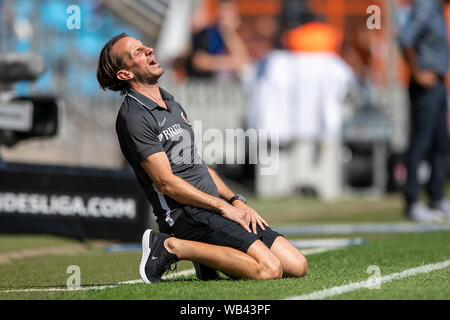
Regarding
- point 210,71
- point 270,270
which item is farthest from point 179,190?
point 210,71

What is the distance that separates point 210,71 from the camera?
17062 mm

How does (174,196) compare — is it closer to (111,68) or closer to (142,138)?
(142,138)

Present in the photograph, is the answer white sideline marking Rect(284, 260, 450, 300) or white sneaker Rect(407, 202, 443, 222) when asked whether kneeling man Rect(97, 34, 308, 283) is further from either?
white sneaker Rect(407, 202, 443, 222)

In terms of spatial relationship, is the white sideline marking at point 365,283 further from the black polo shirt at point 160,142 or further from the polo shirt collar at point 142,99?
the polo shirt collar at point 142,99

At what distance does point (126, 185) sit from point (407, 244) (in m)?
2.87

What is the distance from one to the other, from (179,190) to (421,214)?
5611 millimetres

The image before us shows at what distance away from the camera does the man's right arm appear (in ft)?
18.9

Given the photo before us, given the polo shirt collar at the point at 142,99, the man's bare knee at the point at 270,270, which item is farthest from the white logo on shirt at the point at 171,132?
the man's bare knee at the point at 270,270

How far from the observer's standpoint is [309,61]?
48.9 ft

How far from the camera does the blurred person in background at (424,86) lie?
10.8m

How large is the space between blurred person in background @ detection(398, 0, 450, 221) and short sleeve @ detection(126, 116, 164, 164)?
5615mm

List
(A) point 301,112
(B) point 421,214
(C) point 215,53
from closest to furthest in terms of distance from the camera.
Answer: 1. (B) point 421,214
2. (A) point 301,112
3. (C) point 215,53

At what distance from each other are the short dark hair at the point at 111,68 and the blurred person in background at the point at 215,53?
10973mm

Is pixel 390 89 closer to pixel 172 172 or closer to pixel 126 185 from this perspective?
pixel 126 185
